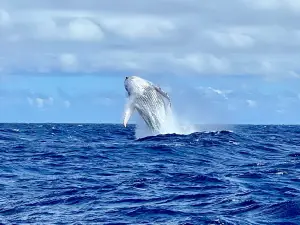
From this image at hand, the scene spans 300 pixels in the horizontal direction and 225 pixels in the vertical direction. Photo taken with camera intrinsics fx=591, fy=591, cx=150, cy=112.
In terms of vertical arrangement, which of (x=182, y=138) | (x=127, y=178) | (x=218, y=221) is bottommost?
(x=218, y=221)

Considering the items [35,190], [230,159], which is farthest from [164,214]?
[230,159]

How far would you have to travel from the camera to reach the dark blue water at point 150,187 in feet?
51.8

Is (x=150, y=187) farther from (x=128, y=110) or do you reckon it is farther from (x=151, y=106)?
(x=151, y=106)

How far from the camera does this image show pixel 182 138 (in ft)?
142

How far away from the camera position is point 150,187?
20297 millimetres

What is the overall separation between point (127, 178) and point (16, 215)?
7115 mm

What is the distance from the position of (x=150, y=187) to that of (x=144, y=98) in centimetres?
1977

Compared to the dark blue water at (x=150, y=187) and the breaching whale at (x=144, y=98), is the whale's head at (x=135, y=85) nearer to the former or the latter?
the breaching whale at (x=144, y=98)

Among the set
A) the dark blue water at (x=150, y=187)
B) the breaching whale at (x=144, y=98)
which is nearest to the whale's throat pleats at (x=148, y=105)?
the breaching whale at (x=144, y=98)

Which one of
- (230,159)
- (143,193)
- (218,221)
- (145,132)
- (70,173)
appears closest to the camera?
(218,221)

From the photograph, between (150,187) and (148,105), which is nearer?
(150,187)

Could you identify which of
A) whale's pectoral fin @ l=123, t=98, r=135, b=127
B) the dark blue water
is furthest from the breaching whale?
the dark blue water

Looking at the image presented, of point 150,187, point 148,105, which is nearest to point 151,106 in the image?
point 148,105

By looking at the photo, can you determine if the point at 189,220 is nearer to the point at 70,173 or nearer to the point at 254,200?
the point at 254,200
